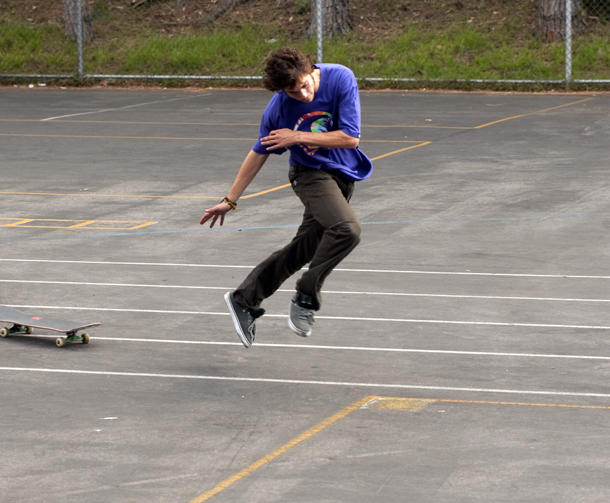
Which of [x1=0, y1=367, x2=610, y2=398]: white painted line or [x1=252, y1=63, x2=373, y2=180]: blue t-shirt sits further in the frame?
[x1=252, y1=63, x2=373, y2=180]: blue t-shirt

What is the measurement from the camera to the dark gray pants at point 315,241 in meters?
6.29

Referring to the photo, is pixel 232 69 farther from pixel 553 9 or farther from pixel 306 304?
pixel 306 304

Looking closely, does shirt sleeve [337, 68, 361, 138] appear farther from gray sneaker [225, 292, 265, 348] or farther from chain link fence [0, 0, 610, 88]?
chain link fence [0, 0, 610, 88]

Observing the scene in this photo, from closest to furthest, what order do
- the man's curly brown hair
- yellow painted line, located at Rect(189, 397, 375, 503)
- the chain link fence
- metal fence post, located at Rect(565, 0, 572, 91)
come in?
yellow painted line, located at Rect(189, 397, 375, 503), the man's curly brown hair, metal fence post, located at Rect(565, 0, 572, 91), the chain link fence

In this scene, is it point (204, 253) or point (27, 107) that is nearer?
point (204, 253)

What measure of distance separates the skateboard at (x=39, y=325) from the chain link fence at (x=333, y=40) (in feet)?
62.9

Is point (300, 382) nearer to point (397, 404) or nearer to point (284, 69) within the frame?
point (397, 404)

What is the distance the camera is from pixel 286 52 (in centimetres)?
592

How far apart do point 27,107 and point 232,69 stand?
643 centimetres

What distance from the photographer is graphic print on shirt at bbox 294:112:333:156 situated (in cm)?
625

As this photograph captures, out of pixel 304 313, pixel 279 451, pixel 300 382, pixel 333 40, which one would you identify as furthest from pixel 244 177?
pixel 333 40

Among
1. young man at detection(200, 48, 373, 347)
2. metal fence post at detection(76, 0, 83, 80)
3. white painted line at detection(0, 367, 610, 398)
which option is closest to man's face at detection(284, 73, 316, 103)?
young man at detection(200, 48, 373, 347)

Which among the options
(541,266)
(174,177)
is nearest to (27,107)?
(174,177)

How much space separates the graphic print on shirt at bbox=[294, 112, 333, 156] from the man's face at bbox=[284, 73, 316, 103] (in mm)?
104
